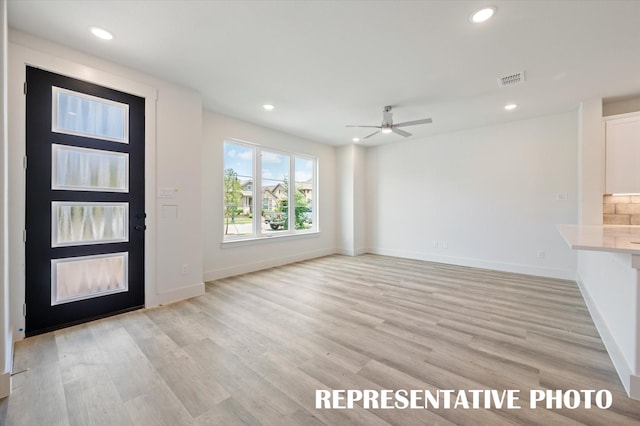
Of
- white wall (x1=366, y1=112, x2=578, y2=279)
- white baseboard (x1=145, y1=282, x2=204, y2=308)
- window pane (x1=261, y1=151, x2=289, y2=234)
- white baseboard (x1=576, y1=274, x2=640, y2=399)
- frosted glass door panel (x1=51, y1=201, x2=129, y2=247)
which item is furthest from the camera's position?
window pane (x1=261, y1=151, x2=289, y2=234)

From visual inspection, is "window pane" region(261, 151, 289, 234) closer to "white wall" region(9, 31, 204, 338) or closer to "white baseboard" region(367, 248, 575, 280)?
"white wall" region(9, 31, 204, 338)

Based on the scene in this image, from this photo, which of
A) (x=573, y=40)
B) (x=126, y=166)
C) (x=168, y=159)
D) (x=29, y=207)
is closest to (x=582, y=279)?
(x=573, y=40)

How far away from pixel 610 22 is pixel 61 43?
5.08 metres

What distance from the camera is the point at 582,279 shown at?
4.02 metres

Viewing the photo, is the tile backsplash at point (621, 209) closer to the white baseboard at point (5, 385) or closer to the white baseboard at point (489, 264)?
the white baseboard at point (489, 264)

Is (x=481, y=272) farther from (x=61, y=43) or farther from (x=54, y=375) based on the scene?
(x=61, y=43)

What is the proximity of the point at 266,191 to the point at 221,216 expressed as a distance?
115 centimetres

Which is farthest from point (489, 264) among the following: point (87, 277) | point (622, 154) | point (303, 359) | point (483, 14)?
point (87, 277)

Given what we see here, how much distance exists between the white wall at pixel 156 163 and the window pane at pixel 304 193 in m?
2.75

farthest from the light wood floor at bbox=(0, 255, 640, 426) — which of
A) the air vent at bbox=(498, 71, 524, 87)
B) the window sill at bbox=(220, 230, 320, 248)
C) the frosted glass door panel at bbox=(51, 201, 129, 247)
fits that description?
the air vent at bbox=(498, 71, 524, 87)

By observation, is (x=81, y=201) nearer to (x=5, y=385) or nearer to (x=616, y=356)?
(x=5, y=385)

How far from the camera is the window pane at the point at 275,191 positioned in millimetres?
5434

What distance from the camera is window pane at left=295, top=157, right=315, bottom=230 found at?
6195 millimetres

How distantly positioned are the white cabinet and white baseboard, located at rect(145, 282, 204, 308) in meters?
6.03
